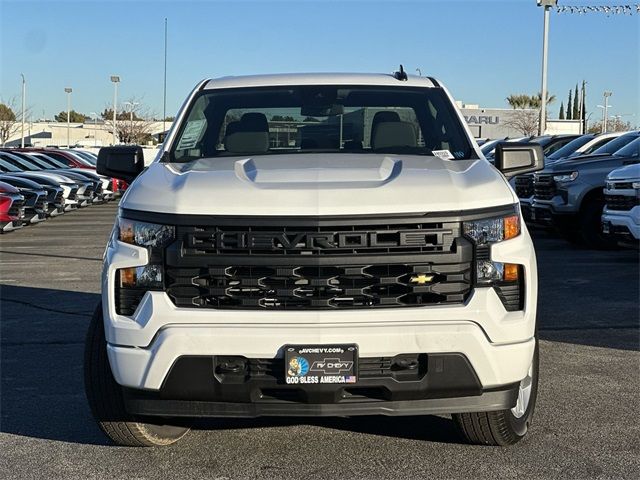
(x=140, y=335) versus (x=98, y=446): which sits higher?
(x=140, y=335)

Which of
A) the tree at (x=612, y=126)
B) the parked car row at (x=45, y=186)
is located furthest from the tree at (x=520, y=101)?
the parked car row at (x=45, y=186)

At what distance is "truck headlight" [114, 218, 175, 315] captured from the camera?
4102mm

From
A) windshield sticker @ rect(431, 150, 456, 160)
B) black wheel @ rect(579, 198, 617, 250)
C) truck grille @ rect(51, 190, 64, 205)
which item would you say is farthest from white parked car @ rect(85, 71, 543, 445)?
truck grille @ rect(51, 190, 64, 205)

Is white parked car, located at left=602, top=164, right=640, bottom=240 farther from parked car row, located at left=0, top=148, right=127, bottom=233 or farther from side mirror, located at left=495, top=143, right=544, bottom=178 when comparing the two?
parked car row, located at left=0, top=148, right=127, bottom=233

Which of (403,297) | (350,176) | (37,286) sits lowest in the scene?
(37,286)

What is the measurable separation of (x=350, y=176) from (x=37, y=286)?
24.3 feet

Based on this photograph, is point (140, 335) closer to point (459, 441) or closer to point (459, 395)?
point (459, 395)

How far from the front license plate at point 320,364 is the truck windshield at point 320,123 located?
5.67 ft

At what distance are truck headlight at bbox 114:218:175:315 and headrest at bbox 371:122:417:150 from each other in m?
1.76

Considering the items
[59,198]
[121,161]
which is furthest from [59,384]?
[59,198]

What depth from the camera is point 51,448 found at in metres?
4.79

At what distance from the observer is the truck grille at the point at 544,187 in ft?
48.3

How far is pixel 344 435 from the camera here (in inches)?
196

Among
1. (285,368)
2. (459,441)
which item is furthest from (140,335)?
(459,441)
